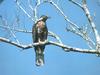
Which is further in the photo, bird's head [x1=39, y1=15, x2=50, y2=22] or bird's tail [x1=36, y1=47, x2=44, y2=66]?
bird's head [x1=39, y1=15, x2=50, y2=22]

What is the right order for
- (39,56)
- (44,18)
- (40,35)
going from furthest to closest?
1. (44,18)
2. (40,35)
3. (39,56)

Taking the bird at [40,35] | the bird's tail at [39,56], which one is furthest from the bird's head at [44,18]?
the bird's tail at [39,56]

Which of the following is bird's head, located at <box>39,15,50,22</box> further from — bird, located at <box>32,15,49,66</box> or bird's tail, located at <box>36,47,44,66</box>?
bird's tail, located at <box>36,47,44,66</box>

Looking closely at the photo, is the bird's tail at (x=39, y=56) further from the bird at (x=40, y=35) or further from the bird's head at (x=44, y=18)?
the bird's head at (x=44, y=18)

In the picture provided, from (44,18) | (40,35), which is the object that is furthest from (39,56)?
(44,18)

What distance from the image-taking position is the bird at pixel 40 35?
879 cm

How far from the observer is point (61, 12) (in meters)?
9.99

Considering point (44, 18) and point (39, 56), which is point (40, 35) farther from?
point (39, 56)

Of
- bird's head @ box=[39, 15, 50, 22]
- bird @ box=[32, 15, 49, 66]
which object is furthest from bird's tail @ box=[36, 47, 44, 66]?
bird's head @ box=[39, 15, 50, 22]

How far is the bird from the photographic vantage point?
8789 mm

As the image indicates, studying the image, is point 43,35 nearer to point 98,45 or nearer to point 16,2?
point 98,45

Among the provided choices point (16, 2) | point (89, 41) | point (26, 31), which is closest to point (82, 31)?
point (89, 41)

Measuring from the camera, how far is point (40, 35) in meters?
9.34

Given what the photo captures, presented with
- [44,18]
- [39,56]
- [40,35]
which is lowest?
[39,56]
